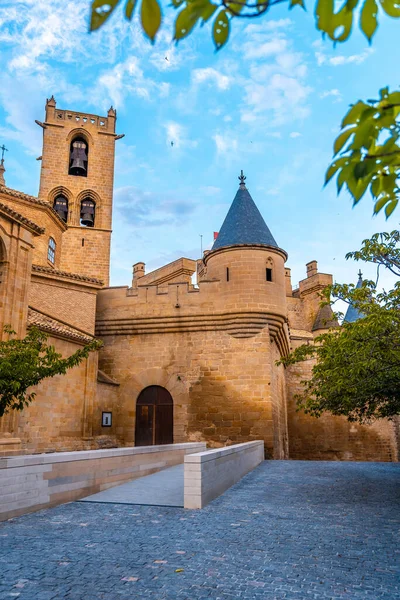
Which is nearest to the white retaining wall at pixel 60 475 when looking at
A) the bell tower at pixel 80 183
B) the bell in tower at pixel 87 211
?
the bell tower at pixel 80 183

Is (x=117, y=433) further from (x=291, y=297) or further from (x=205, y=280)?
(x=291, y=297)

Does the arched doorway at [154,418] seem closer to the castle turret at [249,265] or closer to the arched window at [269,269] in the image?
the castle turret at [249,265]

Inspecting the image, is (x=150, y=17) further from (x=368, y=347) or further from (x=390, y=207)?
(x=368, y=347)

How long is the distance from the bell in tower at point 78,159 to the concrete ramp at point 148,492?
2498cm

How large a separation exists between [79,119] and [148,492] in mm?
29241

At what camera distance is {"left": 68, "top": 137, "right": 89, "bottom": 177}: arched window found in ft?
103

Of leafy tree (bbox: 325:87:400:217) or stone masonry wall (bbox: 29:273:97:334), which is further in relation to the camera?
stone masonry wall (bbox: 29:273:97:334)

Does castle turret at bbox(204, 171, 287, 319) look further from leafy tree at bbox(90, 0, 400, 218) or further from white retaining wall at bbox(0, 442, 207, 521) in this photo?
leafy tree at bbox(90, 0, 400, 218)

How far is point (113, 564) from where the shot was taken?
4594 millimetres

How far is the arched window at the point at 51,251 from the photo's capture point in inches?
993

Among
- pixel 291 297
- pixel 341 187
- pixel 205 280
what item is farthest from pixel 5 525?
pixel 291 297

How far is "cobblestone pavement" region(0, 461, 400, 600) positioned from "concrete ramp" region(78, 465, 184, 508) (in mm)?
396

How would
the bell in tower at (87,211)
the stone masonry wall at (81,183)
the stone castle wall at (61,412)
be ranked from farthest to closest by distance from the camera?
the bell in tower at (87,211) < the stone masonry wall at (81,183) < the stone castle wall at (61,412)

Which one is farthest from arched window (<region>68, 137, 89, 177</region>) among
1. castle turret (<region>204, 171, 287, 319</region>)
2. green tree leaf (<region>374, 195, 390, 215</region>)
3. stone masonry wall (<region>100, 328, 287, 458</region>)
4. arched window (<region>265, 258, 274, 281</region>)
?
green tree leaf (<region>374, 195, 390, 215</region>)
